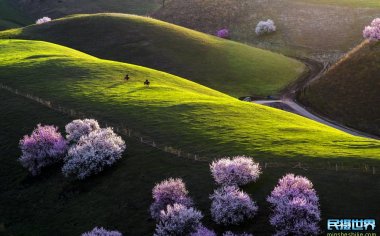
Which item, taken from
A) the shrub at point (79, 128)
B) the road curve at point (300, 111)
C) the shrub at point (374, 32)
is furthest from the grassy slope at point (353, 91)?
the shrub at point (79, 128)

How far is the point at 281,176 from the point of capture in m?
32.5

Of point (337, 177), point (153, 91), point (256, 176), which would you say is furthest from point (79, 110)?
point (337, 177)

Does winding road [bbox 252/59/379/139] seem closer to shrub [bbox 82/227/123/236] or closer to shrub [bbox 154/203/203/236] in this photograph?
shrub [bbox 154/203/203/236]

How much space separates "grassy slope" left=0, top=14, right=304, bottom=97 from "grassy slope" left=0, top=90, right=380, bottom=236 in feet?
165

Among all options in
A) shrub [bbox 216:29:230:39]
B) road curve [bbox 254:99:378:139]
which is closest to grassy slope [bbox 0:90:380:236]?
road curve [bbox 254:99:378:139]

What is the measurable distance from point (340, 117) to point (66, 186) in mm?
50782

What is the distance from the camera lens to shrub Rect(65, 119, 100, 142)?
43.1 m

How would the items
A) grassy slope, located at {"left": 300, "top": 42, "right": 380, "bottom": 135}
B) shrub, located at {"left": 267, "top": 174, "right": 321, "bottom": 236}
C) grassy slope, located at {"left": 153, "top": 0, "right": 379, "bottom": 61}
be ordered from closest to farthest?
shrub, located at {"left": 267, "top": 174, "right": 321, "bottom": 236} < grassy slope, located at {"left": 300, "top": 42, "right": 380, "bottom": 135} < grassy slope, located at {"left": 153, "top": 0, "right": 379, "bottom": 61}

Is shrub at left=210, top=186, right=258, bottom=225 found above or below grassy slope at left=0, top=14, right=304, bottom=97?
below

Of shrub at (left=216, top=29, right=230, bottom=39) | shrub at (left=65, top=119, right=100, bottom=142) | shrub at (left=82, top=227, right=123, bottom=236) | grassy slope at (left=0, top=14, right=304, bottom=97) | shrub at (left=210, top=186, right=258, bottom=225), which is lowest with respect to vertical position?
shrub at (left=82, top=227, right=123, bottom=236)

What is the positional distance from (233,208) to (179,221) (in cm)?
362

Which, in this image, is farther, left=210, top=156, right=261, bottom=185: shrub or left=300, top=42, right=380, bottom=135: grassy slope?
left=300, top=42, right=380, bottom=135: grassy slope

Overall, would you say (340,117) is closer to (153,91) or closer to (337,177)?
(153,91)

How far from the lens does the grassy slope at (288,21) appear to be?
118m
